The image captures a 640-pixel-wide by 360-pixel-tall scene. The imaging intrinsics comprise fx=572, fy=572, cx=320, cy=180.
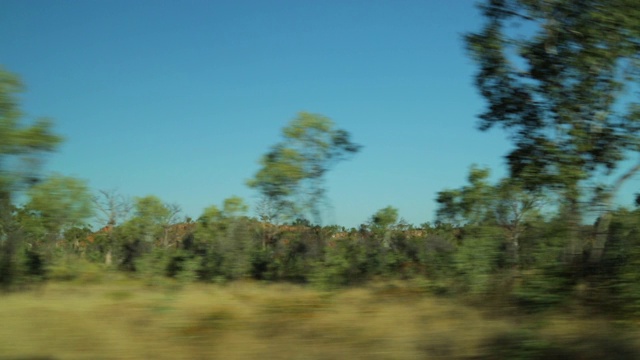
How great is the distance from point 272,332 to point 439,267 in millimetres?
9705

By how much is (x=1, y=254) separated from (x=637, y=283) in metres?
15.7

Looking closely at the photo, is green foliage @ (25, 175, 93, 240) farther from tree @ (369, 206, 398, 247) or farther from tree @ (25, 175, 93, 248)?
tree @ (369, 206, 398, 247)

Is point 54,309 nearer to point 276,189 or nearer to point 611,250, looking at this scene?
point 611,250

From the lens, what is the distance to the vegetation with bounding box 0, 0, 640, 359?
21.6 ft

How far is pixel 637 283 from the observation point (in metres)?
8.23

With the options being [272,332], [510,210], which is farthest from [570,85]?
[272,332]

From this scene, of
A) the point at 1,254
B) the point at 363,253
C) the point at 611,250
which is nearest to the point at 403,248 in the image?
the point at 363,253

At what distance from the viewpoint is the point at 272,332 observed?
721cm

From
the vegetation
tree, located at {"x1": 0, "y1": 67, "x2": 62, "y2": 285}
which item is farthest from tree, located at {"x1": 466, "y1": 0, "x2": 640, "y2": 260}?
tree, located at {"x1": 0, "y1": 67, "x2": 62, "y2": 285}

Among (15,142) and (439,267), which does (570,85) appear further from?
(15,142)

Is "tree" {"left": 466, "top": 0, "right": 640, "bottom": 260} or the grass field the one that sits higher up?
"tree" {"left": 466, "top": 0, "right": 640, "bottom": 260}

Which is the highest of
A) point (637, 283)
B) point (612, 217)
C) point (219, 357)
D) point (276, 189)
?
point (276, 189)

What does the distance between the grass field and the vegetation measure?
0.11 ft

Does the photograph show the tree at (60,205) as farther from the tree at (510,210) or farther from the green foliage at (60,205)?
the tree at (510,210)
